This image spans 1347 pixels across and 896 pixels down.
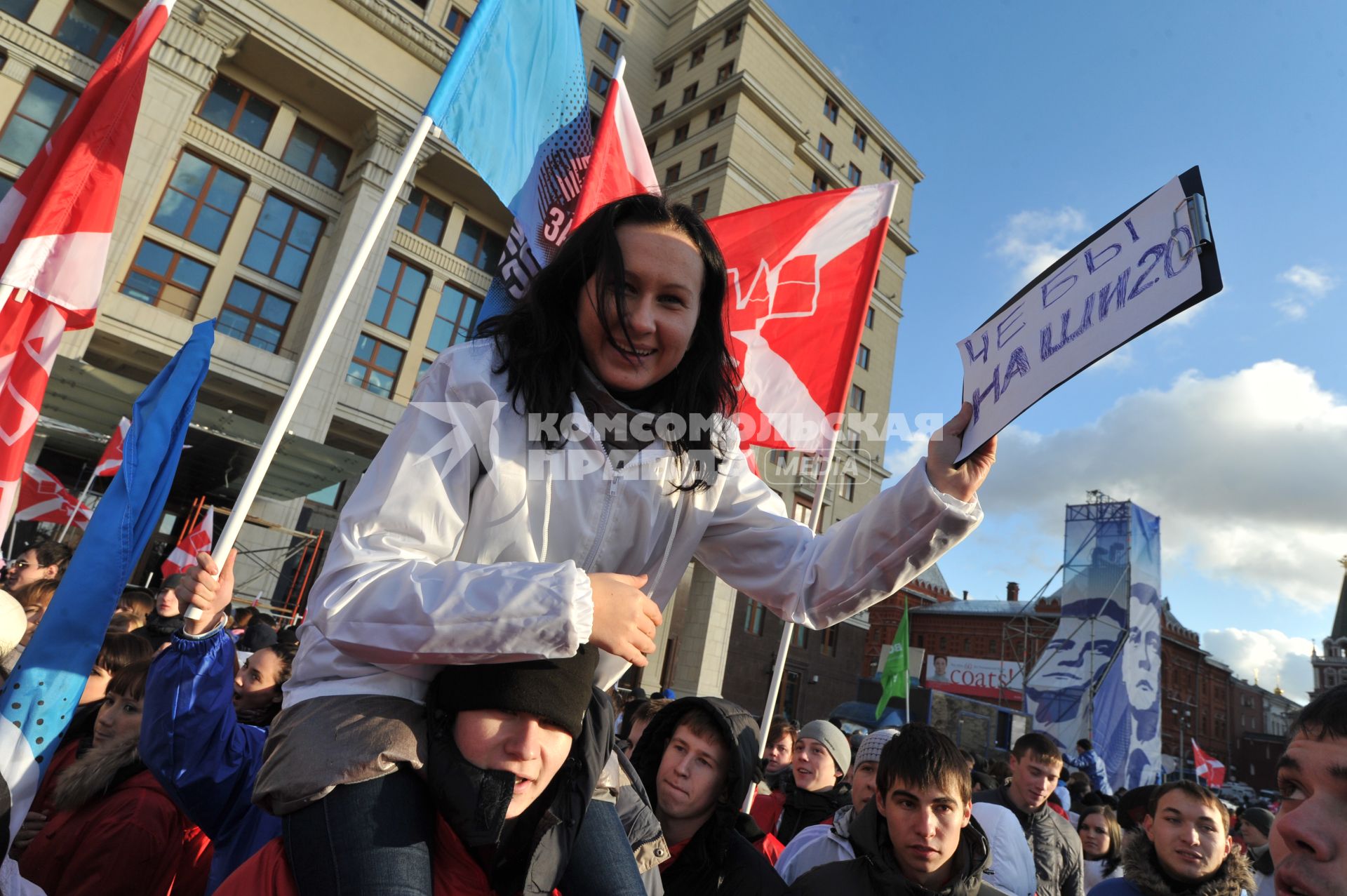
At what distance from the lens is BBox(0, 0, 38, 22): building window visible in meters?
17.3

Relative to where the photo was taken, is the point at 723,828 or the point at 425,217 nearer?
the point at 723,828

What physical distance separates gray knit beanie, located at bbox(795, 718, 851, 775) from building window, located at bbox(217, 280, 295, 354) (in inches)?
767

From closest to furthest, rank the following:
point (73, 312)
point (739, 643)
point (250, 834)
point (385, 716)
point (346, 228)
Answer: point (385, 716) < point (250, 834) < point (73, 312) < point (346, 228) < point (739, 643)

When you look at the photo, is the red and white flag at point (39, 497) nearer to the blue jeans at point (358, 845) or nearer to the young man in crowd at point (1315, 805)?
the blue jeans at point (358, 845)

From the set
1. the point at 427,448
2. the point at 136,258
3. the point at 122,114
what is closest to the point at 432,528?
the point at 427,448

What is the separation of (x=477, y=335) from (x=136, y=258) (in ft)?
71.1

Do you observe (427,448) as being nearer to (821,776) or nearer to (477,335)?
(477,335)

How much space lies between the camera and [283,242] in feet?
68.3

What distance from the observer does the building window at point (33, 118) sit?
17.2 m

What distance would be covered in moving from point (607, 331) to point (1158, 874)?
3.90 meters

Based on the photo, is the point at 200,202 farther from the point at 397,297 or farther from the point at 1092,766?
the point at 1092,766

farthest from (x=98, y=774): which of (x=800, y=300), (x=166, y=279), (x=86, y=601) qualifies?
(x=166, y=279)

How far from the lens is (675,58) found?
103ft

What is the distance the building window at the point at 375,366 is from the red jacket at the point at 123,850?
20173 mm
